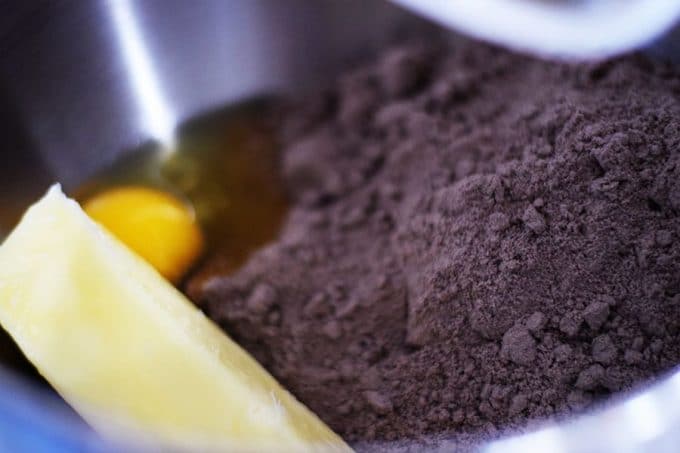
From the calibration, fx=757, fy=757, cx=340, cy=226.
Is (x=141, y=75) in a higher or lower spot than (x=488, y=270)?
higher

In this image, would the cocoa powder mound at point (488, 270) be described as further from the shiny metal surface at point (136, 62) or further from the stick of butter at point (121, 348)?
the shiny metal surface at point (136, 62)

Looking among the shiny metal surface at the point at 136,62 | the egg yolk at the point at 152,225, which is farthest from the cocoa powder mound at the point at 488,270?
the shiny metal surface at the point at 136,62

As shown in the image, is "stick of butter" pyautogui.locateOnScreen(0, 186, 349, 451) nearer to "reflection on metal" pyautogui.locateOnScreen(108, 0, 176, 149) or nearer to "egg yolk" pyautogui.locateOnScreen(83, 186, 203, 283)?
"egg yolk" pyautogui.locateOnScreen(83, 186, 203, 283)

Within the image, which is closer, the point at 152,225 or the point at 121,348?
the point at 121,348

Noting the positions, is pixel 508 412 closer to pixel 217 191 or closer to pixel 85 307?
pixel 85 307

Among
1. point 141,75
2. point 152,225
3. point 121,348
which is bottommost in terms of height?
point 121,348

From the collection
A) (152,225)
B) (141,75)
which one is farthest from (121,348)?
(141,75)

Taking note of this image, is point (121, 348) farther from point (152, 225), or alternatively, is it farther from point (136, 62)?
point (136, 62)
